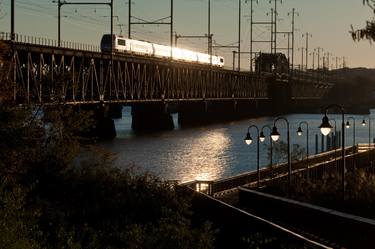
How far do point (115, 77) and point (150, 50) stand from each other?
14.0 metres

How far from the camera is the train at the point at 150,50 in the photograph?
308 feet

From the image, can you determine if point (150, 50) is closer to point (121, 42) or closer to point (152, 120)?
point (121, 42)

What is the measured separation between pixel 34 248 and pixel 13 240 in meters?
0.62

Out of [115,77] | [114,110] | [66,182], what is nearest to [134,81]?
[115,77]

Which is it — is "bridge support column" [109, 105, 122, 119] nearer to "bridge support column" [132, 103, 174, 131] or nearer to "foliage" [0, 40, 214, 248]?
"bridge support column" [132, 103, 174, 131]

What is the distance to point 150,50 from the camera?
10881cm

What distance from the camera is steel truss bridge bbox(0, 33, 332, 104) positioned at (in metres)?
59.1

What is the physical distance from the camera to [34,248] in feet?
49.3

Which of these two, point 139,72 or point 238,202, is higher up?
point 139,72

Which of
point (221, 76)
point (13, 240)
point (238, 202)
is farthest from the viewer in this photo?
point (221, 76)

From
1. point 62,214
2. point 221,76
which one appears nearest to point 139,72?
point 221,76

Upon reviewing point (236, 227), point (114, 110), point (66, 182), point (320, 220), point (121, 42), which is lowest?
point (236, 227)

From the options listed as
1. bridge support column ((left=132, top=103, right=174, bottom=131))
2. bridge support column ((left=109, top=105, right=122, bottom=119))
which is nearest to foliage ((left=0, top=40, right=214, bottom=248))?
bridge support column ((left=109, top=105, right=122, bottom=119))

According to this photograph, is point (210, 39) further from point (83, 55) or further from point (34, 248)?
point (34, 248)
